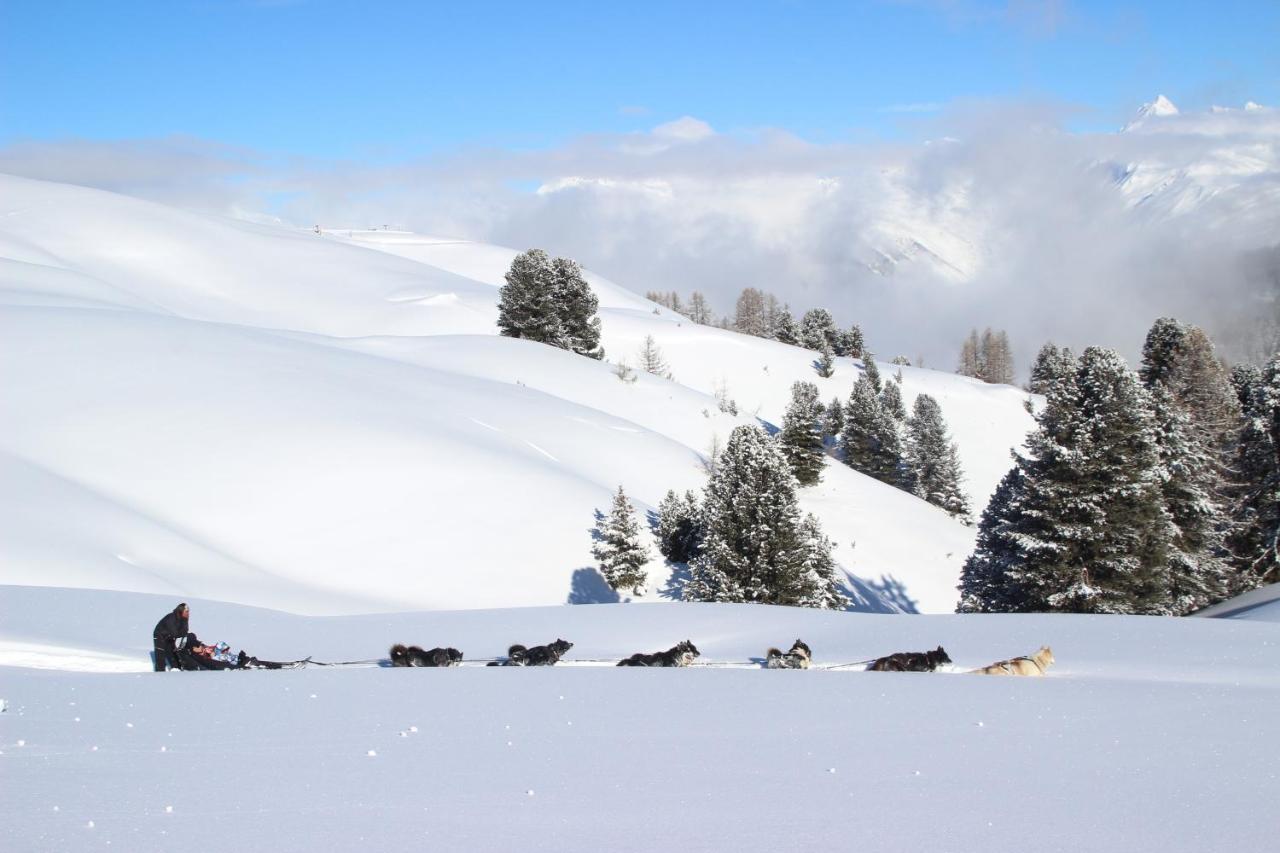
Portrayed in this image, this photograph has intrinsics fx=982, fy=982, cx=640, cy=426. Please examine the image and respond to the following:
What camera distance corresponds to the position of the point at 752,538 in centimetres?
2417

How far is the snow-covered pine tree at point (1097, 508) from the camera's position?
22469 millimetres

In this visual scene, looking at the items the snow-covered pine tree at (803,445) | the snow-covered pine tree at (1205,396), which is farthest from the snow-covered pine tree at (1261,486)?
the snow-covered pine tree at (803,445)

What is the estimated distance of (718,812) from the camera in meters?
5.41

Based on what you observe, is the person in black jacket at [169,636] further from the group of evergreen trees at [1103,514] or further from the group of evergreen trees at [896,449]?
the group of evergreen trees at [896,449]

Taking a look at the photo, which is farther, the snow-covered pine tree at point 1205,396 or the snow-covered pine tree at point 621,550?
the snow-covered pine tree at point 1205,396

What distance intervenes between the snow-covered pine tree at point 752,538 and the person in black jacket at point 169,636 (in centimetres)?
1445

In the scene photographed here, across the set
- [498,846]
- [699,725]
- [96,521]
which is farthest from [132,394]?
[498,846]

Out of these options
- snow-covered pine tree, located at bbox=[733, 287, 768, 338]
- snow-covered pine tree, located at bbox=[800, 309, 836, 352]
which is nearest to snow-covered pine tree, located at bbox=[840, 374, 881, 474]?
snow-covered pine tree, located at bbox=[800, 309, 836, 352]

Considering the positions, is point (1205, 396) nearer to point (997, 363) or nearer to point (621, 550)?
point (621, 550)

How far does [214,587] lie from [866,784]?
15490 millimetres

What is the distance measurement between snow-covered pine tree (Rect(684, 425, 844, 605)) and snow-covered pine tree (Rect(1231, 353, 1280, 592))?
564 inches

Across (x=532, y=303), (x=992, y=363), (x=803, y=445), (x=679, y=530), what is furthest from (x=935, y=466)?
(x=992, y=363)

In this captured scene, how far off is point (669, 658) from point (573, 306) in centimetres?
4926

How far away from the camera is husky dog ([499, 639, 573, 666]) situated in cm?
1130
